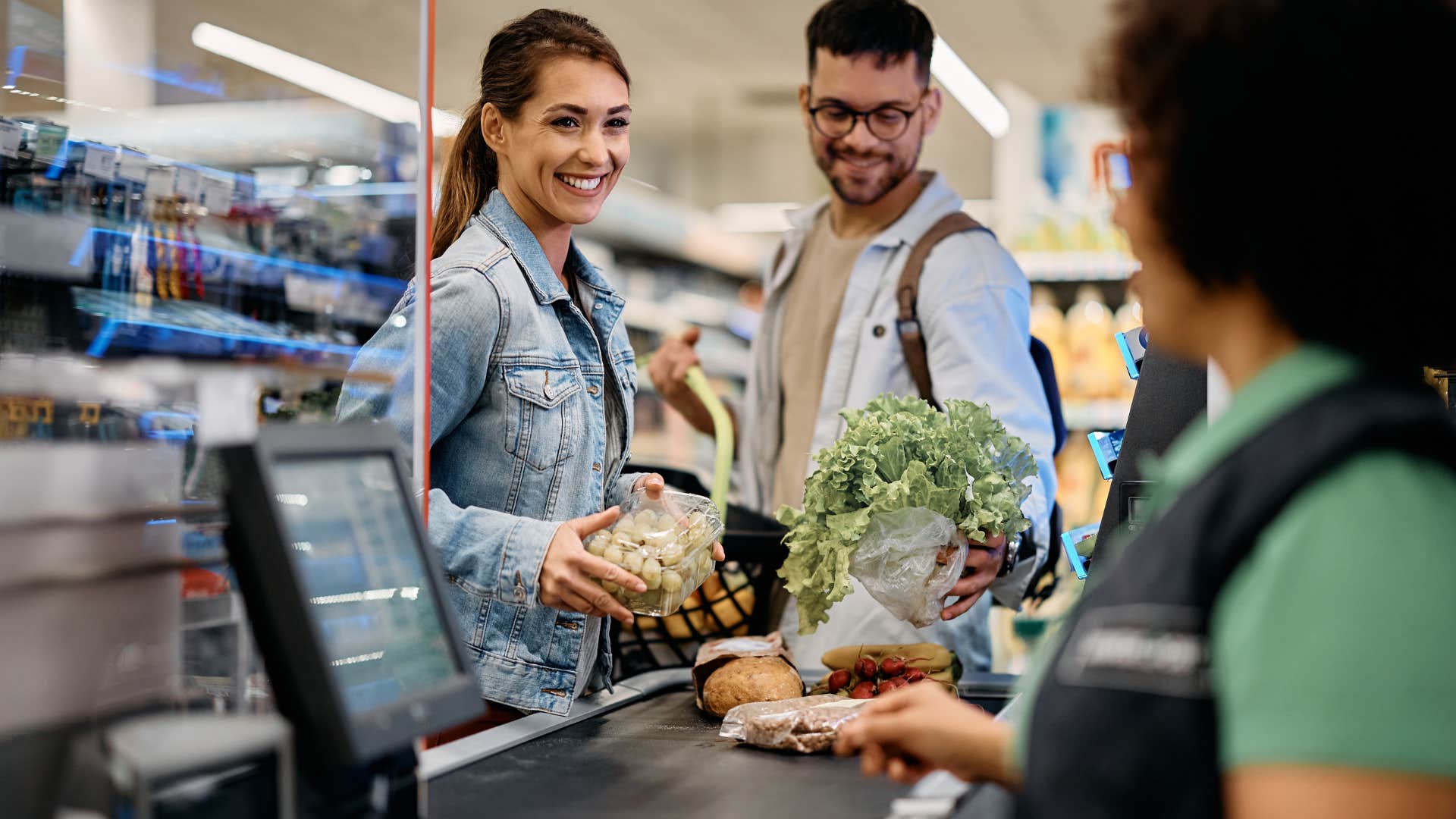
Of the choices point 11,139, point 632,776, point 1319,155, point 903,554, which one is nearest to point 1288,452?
point 1319,155

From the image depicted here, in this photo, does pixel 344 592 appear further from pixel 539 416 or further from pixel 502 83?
pixel 502 83

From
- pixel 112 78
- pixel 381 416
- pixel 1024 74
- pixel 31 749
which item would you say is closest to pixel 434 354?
pixel 381 416

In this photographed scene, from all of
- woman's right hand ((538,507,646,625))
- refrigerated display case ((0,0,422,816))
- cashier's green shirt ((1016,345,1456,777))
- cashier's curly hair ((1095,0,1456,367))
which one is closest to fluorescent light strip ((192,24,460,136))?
refrigerated display case ((0,0,422,816))

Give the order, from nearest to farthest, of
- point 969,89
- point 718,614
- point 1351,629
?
point 1351,629 → point 718,614 → point 969,89

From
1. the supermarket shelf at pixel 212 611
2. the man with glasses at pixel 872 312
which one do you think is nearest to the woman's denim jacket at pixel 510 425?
the supermarket shelf at pixel 212 611

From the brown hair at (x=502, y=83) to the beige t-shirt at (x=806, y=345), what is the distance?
3.45 ft

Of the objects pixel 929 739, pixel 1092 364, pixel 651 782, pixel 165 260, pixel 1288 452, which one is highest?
pixel 1092 364

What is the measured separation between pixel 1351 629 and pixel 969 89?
5689mm

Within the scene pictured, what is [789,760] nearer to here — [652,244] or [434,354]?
[434,354]

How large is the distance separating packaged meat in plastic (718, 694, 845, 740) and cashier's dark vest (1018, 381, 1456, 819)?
3.13 feet

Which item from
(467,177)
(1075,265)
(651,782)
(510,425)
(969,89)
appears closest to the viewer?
(651,782)

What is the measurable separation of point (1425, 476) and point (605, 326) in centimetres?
159

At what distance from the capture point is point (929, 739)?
983 millimetres

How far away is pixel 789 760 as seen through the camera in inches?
65.0
